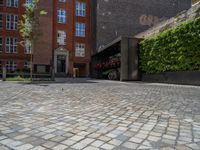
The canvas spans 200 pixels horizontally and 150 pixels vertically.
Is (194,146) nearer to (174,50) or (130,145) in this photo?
(130,145)

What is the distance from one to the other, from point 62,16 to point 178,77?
27.2 metres

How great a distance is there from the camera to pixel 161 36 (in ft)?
50.8

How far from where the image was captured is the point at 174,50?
1403cm

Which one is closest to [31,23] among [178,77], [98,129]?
[178,77]

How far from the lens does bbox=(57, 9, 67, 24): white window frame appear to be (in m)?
35.8

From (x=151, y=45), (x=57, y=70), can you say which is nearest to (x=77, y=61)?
(x=57, y=70)

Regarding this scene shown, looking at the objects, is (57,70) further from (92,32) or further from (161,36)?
(161,36)

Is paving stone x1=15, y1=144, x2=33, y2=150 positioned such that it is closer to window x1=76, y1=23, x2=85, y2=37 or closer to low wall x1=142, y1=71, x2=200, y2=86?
Answer: low wall x1=142, y1=71, x2=200, y2=86

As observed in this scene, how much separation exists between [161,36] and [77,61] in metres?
22.2

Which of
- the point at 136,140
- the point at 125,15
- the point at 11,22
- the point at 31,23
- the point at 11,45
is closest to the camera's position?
the point at 136,140

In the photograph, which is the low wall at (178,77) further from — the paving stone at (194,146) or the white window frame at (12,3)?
the white window frame at (12,3)

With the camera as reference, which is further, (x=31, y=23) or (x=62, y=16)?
(x=62, y=16)

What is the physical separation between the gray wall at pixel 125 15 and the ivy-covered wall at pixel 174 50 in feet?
58.3

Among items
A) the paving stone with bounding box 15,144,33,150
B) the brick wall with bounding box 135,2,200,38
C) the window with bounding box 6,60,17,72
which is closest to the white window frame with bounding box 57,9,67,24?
the window with bounding box 6,60,17,72
